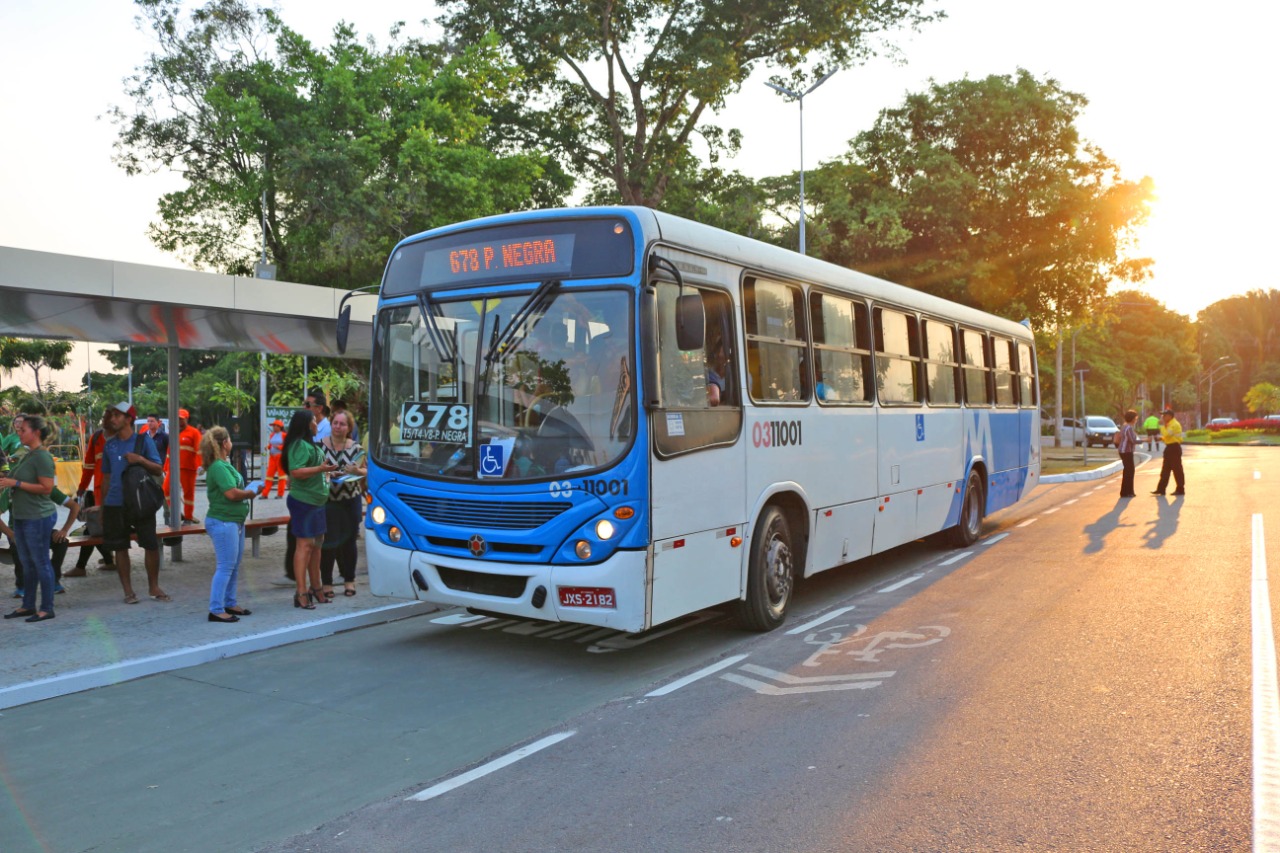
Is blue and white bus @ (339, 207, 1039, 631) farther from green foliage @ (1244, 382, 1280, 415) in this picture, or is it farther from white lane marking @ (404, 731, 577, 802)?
green foliage @ (1244, 382, 1280, 415)

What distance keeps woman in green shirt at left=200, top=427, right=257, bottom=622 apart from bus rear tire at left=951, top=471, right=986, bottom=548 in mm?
8582

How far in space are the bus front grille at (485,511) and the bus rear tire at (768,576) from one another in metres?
1.90

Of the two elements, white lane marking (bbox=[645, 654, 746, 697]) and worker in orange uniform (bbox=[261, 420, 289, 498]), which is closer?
white lane marking (bbox=[645, 654, 746, 697])

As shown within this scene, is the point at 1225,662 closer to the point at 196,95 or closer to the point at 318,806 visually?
the point at 318,806

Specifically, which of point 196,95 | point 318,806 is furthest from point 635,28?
point 318,806

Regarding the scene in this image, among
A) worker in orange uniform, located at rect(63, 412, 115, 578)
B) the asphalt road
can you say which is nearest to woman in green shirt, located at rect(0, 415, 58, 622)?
the asphalt road

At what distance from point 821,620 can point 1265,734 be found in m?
3.77

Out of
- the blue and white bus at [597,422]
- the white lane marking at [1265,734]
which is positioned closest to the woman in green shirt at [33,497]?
the blue and white bus at [597,422]

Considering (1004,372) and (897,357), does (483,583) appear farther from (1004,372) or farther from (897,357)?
(1004,372)

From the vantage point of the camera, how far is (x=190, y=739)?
19.0 feet

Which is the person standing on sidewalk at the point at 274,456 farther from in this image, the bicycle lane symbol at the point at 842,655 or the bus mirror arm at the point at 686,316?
the bus mirror arm at the point at 686,316

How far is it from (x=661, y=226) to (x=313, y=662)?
4069mm

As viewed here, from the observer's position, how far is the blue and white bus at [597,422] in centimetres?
671

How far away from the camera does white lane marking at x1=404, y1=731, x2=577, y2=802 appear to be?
4836 mm
